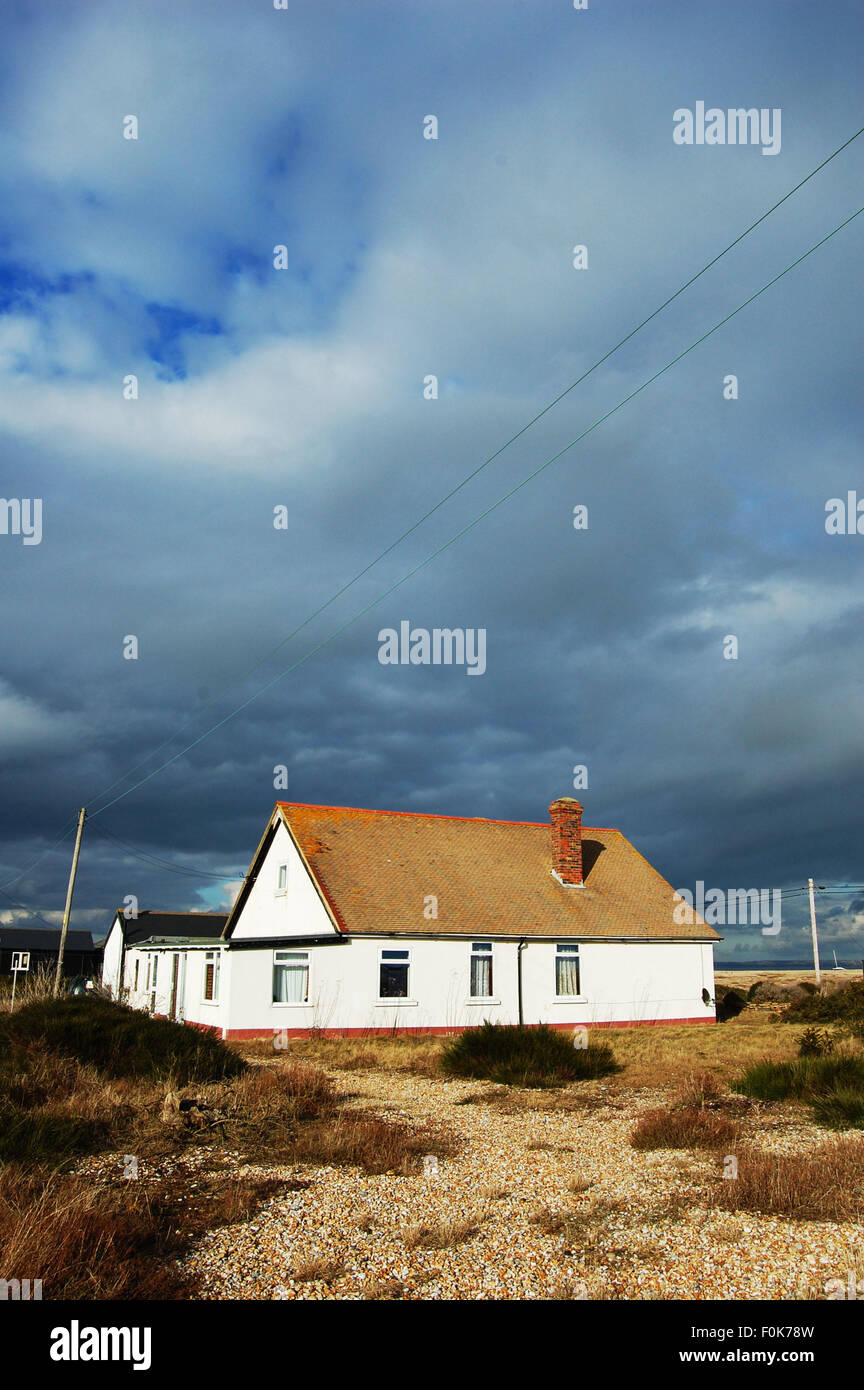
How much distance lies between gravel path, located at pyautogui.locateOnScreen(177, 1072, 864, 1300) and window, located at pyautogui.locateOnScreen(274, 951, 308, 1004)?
14131mm

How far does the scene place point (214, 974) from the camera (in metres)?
24.9

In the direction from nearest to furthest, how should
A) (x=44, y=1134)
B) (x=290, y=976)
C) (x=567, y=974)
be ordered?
(x=44, y=1134) → (x=290, y=976) → (x=567, y=974)

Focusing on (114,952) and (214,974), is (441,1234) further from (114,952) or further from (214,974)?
(114,952)

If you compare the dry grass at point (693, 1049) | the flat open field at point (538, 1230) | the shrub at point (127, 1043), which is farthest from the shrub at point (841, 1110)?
the shrub at point (127, 1043)

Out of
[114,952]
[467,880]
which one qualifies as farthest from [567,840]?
[114,952]

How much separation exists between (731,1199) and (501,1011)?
699 inches

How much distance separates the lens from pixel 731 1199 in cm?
740

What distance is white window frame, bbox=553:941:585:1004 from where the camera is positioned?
1008 inches

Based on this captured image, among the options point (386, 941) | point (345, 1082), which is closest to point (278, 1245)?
point (345, 1082)

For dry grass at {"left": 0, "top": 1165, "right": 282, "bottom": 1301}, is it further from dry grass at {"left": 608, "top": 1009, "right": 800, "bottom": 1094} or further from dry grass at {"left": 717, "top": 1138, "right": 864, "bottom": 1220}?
dry grass at {"left": 608, "top": 1009, "right": 800, "bottom": 1094}

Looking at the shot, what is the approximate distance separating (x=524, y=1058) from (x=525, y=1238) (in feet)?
31.1

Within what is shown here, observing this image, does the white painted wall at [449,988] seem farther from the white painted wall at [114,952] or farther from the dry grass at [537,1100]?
the white painted wall at [114,952]

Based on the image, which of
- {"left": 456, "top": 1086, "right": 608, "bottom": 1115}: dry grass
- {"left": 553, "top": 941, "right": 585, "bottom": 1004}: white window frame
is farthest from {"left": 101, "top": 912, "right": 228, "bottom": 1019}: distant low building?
{"left": 456, "top": 1086, "right": 608, "bottom": 1115}: dry grass
